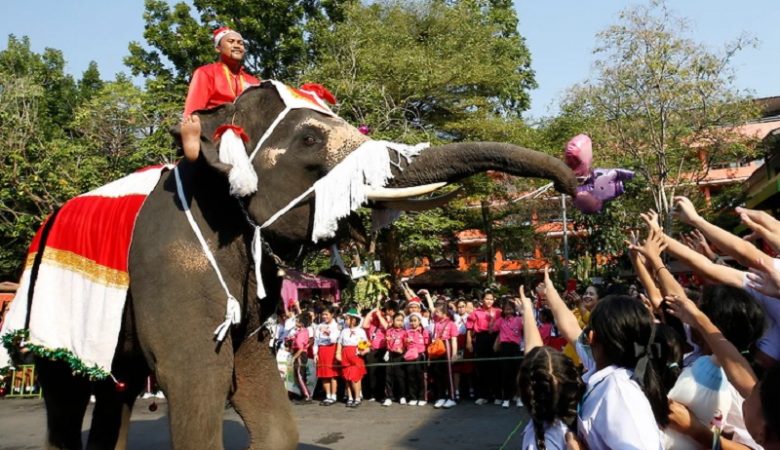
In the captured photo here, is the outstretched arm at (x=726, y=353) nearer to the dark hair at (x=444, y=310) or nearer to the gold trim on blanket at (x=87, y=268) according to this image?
the gold trim on blanket at (x=87, y=268)

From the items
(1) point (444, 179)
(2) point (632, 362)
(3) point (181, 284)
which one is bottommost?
(2) point (632, 362)

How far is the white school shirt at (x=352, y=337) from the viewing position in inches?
511

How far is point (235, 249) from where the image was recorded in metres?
4.01

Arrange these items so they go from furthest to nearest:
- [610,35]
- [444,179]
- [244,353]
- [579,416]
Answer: [610,35] < [244,353] < [444,179] < [579,416]

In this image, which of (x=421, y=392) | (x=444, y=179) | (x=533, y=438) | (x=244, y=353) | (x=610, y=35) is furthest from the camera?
(x=610, y=35)

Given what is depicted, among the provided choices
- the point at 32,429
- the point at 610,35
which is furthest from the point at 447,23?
the point at 32,429

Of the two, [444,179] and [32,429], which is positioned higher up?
[444,179]

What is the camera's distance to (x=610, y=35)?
21688 millimetres

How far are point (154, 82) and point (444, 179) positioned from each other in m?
22.5

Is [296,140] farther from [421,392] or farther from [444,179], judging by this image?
[421,392]

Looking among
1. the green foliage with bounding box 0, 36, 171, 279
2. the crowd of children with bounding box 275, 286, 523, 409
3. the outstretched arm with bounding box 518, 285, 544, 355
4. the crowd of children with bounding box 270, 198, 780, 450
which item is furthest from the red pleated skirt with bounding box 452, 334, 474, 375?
the green foliage with bounding box 0, 36, 171, 279

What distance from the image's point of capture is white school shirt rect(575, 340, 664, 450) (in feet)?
9.09

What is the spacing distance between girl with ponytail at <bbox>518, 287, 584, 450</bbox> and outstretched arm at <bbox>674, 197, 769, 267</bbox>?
84 cm

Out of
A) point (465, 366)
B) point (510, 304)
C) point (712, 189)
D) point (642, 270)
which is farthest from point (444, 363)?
point (712, 189)
